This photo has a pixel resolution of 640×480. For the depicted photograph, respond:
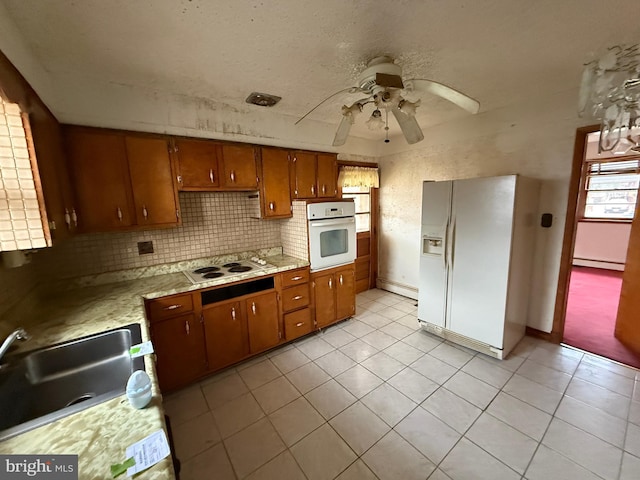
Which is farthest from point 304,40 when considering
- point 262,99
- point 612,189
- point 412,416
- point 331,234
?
point 612,189

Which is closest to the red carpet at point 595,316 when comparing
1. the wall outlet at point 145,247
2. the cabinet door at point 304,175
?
the cabinet door at point 304,175

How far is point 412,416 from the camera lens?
1864 millimetres

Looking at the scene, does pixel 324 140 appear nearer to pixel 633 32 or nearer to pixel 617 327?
pixel 633 32

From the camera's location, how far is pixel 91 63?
1715 mm

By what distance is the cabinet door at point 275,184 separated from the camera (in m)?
2.72

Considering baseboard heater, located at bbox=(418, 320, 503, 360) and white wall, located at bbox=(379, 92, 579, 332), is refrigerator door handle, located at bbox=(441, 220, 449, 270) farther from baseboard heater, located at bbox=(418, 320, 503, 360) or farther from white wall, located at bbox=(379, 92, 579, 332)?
white wall, located at bbox=(379, 92, 579, 332)

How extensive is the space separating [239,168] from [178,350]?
174cm

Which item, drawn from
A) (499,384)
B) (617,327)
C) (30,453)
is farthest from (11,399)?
(617,327)

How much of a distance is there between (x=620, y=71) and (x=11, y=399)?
3.33 meters

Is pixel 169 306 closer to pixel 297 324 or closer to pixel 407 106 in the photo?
pixel 297 324

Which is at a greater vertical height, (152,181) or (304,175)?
(304,175)

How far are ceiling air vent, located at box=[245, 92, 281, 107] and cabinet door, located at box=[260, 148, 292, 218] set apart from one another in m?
0.43

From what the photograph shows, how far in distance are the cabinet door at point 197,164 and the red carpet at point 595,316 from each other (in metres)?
4.03

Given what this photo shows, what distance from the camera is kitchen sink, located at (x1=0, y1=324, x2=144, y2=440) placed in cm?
109
